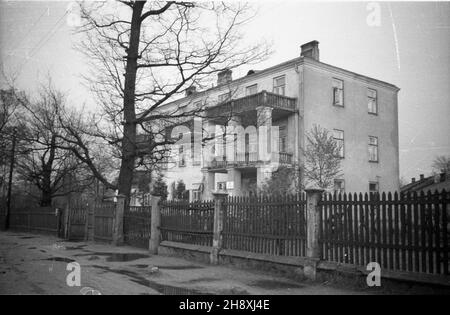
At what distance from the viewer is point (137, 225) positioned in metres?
15.9

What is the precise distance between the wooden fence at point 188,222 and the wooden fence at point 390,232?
4.11m

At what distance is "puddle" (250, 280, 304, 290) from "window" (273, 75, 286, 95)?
20.2 meters

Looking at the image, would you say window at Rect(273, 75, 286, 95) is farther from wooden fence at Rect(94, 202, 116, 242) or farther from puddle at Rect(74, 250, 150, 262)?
puddle at Rect(74, 250, 150, 262)

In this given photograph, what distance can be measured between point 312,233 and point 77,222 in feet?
50.9

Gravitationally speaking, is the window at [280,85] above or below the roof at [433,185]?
above

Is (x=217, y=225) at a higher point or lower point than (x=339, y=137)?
lower

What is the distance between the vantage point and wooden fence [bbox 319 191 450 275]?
6832 mm

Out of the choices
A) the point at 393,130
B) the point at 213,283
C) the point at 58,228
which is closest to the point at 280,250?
the point at 213,283

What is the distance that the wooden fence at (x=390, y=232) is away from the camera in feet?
22.4

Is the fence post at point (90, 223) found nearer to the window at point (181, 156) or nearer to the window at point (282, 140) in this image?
the window at point (181, 156)

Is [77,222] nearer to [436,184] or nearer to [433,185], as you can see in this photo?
[436,184]

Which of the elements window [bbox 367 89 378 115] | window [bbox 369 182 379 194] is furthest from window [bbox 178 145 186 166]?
window [bbox 367 89 378 115]

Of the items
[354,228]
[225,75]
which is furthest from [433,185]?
[354,228]

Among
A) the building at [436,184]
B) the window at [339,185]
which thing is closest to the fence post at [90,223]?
the building at [436,184]
